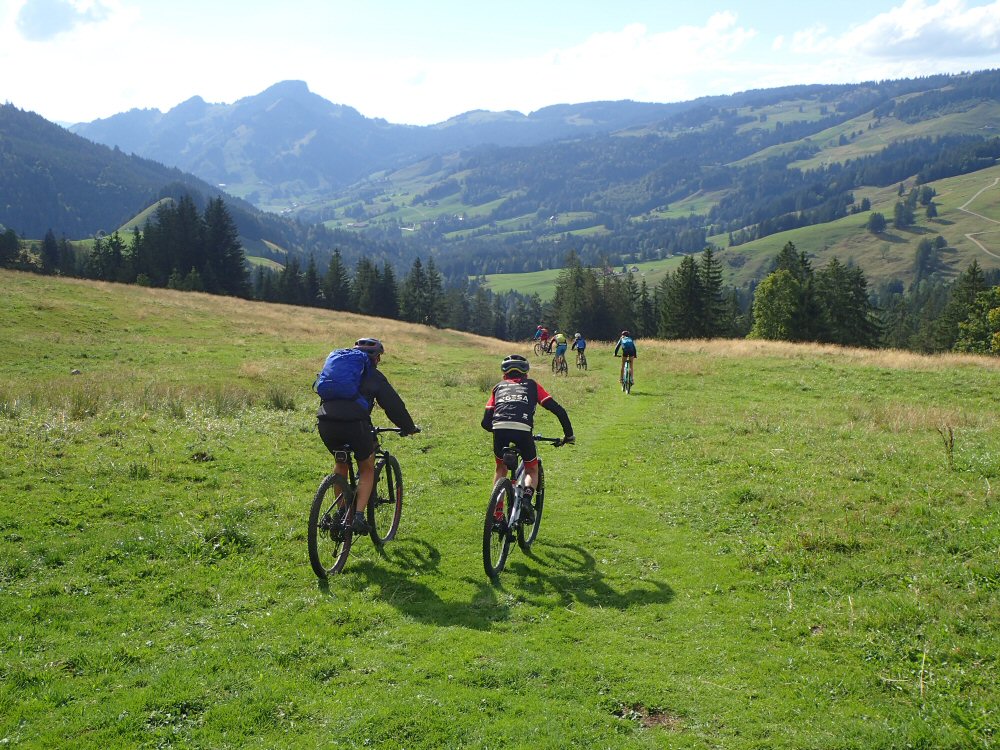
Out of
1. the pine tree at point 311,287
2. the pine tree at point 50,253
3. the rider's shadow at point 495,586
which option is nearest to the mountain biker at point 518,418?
the rider's shadow at point 495,586

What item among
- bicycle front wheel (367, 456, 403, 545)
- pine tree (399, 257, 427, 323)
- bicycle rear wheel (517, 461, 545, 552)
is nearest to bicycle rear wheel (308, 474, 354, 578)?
bicycle front wheel (367, 456, 403, 545)

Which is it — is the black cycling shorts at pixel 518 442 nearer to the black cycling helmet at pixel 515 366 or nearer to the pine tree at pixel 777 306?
the black cycling helmet at pixel 515 366

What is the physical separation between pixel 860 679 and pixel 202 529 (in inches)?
370

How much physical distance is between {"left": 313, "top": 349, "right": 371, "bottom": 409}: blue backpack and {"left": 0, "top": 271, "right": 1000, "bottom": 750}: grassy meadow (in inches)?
104

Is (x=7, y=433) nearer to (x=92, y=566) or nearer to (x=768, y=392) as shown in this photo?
(x=92, y=566)

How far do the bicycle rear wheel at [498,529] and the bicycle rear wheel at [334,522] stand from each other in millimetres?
2064

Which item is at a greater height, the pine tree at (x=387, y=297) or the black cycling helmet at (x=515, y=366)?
the pine tree at (x=387, y=297)

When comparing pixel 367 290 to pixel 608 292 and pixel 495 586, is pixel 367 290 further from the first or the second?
pixel 495 586

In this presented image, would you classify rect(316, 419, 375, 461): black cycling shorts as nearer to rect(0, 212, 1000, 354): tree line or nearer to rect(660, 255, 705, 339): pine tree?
rect(0, 212, 1000, 354): tree line

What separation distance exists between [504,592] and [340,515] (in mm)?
2646

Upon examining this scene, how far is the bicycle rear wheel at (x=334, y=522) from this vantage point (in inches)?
345

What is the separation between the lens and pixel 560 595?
8875 mm

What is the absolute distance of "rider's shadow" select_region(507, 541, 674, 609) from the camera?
8.76 meters

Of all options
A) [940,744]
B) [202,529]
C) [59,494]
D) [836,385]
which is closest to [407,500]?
[202,529]
